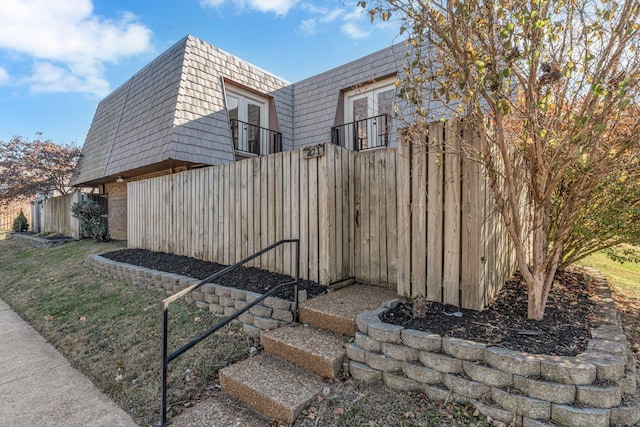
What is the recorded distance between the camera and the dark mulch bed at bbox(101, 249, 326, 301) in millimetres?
3912

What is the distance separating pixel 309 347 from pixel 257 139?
8626 millimetres

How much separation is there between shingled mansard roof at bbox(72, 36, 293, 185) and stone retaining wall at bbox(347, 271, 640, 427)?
→ 22.6 ft

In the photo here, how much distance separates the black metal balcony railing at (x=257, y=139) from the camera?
32.2ft

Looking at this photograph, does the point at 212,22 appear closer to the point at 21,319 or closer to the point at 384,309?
the point at 21,319

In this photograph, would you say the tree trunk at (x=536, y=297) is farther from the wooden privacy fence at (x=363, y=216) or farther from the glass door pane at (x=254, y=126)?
the glass door pane at (x=254, y=126)

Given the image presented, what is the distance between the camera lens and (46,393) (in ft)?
9.38

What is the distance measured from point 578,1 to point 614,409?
2728mm

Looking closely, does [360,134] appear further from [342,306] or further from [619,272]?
[342,306]

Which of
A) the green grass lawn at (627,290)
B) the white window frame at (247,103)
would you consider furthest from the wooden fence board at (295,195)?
the white window frame at (247,103)

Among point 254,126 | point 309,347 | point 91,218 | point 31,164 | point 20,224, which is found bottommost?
point 309,347

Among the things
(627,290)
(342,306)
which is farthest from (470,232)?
(627,290)

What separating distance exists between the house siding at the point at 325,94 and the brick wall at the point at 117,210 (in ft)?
21.8

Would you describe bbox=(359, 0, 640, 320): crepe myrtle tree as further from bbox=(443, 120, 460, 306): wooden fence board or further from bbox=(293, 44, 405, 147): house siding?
bbox=(293, 44, 405, 147): house siding

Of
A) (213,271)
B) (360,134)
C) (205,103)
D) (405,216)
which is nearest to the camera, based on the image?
(405,216)
